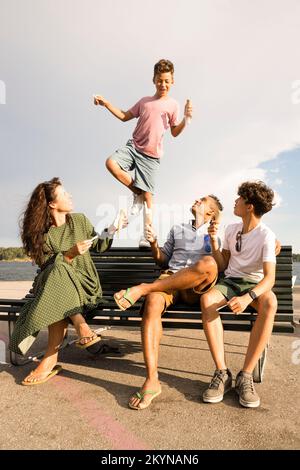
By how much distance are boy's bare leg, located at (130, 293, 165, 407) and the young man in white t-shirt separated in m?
0.34

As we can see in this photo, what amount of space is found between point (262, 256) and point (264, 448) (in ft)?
4.83

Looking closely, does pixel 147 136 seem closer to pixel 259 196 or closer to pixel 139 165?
pixel 139 165

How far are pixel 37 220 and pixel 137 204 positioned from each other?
1822 millimetres

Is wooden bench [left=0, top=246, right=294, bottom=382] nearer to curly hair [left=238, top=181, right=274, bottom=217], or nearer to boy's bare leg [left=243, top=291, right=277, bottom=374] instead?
boy's bare leg [left=243, top=291, right=277, bottom=374]

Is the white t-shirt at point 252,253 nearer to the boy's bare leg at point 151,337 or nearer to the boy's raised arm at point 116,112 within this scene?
the boy's bare leg at point 151,337

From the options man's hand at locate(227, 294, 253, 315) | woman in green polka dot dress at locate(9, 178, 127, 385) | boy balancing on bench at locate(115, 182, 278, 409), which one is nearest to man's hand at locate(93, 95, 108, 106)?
woman in green polka dot dress at locate(9, 178, 127, 385)

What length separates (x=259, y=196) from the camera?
11.2 ft

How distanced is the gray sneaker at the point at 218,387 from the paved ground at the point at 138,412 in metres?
0.06

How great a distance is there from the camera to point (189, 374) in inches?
139

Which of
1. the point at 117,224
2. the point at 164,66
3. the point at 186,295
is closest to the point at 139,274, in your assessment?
the point at 117,224

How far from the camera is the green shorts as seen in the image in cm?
323

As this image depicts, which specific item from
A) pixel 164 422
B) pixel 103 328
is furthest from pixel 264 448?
pixel 103 328

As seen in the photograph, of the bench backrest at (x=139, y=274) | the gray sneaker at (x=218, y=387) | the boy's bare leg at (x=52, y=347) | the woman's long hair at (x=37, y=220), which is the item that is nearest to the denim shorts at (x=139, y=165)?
the bench backrest at (x=139, y=274)
